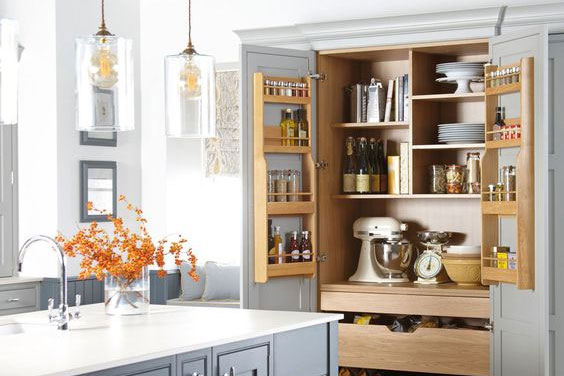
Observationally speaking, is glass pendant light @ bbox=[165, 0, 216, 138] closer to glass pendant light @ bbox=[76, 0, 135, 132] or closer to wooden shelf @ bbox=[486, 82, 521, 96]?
glass pendant light @ bbox=[76, 0, 135, 132]

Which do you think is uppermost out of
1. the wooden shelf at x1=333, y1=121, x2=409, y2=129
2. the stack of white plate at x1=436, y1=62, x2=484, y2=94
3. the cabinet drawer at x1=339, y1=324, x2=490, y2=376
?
the stack of white plate at x1=436, y1=62, x2=484, y2=94

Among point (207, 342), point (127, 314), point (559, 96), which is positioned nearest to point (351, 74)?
point (559, 96)

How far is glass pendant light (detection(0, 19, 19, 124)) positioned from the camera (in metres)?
2.80

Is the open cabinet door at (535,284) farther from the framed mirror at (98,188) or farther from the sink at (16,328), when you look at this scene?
the framed mirror at (98,188)

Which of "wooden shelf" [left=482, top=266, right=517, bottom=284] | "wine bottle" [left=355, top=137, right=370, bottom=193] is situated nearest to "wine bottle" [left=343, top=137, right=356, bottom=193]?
"wine bottle" [left=355, top=137, right=370, bottom=193]

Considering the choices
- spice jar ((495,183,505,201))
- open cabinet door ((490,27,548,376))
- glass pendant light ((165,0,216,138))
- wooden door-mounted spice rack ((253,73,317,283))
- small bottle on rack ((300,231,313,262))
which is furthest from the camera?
small bottle on rack ((300,231,313,262))

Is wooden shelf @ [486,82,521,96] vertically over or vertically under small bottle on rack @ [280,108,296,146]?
over

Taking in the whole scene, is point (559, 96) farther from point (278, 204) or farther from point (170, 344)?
point (170, 344)

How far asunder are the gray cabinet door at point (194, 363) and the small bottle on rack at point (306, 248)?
2.34 metres

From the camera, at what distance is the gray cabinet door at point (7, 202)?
6.11 meters

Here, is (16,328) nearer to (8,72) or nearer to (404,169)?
(8,72)

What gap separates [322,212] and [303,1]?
1321 millimetres

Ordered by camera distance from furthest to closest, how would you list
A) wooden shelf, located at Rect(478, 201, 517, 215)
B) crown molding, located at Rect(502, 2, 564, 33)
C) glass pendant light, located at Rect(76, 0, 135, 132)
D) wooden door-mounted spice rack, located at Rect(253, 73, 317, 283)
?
1. wooden door-mounted spice rack, located at Rect(253, 73, 317, 283)
2. crown molding, located at Rect(502, 2, 564, 33)
3. wooden shelf, located at Rect(478, 201, 517, 215)
4. glass pendant light, located at Rect(76, 0, 135, 132)

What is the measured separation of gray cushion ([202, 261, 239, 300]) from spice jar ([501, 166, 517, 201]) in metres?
2.21
